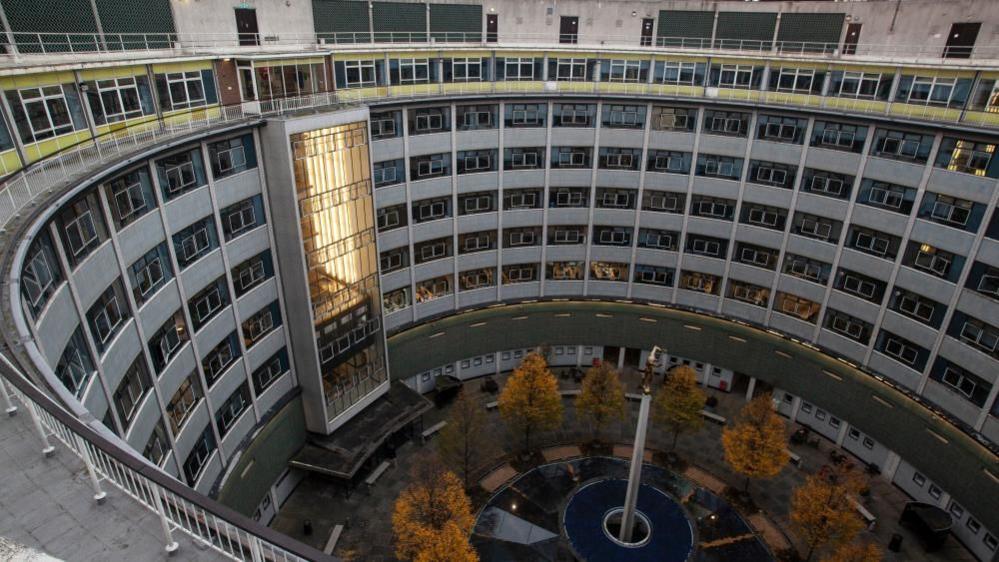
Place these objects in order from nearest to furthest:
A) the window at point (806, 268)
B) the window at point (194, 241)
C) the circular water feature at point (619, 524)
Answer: the window at point (194, 241) < the circular water feature at point (619, 524) < the window at point (806, 268)

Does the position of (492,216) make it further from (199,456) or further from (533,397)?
(199,456)

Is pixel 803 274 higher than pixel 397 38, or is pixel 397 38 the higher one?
pixel 397 38

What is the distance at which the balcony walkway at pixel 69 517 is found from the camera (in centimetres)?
1032

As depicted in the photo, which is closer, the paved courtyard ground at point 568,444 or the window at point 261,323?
the window at point 261,323

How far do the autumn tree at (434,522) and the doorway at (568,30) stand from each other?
1430 inches

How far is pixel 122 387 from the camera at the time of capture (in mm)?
24828

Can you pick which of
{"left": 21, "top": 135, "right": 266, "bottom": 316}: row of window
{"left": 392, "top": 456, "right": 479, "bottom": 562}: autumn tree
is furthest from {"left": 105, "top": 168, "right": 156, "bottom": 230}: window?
{"left": 392, "top": 456, "right": 479, "bottom": 562}: autumn tree

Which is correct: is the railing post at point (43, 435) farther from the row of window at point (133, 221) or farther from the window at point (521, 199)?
the window at point (521, 199)

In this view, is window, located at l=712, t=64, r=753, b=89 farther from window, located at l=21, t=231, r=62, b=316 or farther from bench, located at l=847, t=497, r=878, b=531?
window, located at l=21, t=231, r=62, b=316

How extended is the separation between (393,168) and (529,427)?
20821 mm

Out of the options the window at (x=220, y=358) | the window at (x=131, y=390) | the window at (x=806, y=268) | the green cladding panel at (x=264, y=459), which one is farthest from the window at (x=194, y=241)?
the window at (x=806, y=268)

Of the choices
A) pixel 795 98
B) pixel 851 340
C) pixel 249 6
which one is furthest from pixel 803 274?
pixel 249 6

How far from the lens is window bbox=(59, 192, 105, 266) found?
72.4ft

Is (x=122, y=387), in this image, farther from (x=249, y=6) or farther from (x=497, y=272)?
(x=497, y=272)
